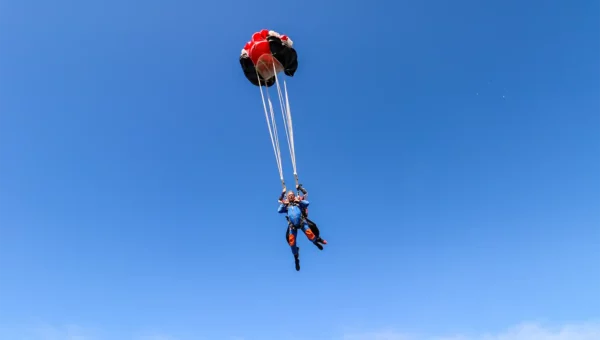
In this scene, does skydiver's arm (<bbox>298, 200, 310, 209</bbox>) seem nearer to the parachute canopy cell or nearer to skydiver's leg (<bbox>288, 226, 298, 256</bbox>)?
skydiver's leg (<bbox>288, 226, 298, 256</bbox>)

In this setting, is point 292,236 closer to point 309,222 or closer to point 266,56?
point 309,222

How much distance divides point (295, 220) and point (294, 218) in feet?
0.22

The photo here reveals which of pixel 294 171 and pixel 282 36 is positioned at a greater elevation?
pixel 282 36

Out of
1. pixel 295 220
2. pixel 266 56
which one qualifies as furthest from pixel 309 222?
pixel 266 56

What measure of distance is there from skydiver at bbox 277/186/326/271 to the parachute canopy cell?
396cm

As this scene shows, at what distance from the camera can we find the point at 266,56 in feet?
39.7

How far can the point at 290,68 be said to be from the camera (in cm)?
1279

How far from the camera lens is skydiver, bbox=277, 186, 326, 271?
1073 cm

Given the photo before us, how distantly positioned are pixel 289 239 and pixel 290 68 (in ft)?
19.3

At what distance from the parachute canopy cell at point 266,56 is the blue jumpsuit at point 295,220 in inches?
162

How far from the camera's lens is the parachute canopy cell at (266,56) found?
12.0m

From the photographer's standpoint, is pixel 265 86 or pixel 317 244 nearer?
pixel 317 244

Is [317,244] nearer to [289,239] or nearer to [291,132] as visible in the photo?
[289,239]

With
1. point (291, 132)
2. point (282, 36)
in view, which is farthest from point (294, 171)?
point (282, 36)
